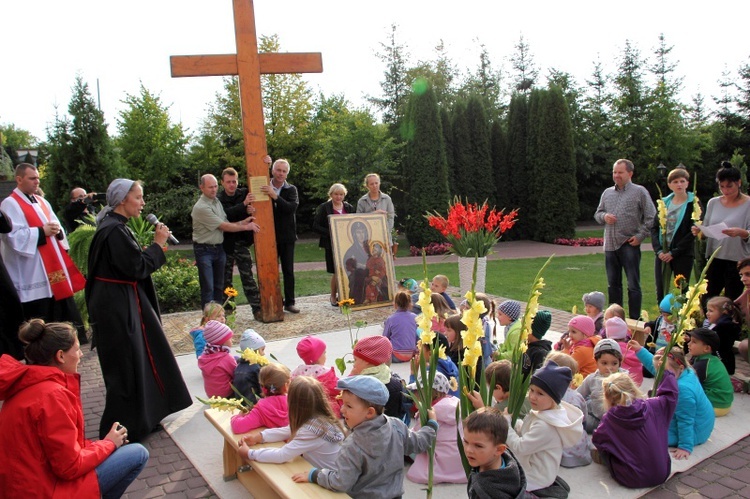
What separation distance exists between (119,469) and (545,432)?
224 cm

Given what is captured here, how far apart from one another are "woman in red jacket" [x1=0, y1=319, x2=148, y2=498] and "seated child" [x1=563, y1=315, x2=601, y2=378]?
358 cm

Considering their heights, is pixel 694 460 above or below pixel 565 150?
below

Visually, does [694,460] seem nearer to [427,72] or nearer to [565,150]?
[565,150]

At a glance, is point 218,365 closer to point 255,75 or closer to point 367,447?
point 367,447

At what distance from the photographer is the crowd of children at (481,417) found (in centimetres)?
277

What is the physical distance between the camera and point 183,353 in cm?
675

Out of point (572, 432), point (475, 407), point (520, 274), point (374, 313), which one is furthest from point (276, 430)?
point (520, 274)

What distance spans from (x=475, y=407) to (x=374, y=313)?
575 centimetres

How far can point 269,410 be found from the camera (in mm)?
3602

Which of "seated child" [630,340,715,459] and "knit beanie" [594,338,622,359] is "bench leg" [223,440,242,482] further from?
"seated child" [630,340,715,459]

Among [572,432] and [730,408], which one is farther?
[730,408]

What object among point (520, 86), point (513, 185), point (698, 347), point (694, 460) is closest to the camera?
point (694, 460)

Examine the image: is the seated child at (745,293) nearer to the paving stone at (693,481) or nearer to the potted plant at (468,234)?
the paving stone at (693,481)

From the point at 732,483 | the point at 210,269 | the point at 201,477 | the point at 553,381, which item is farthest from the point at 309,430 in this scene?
the point at 210,269
